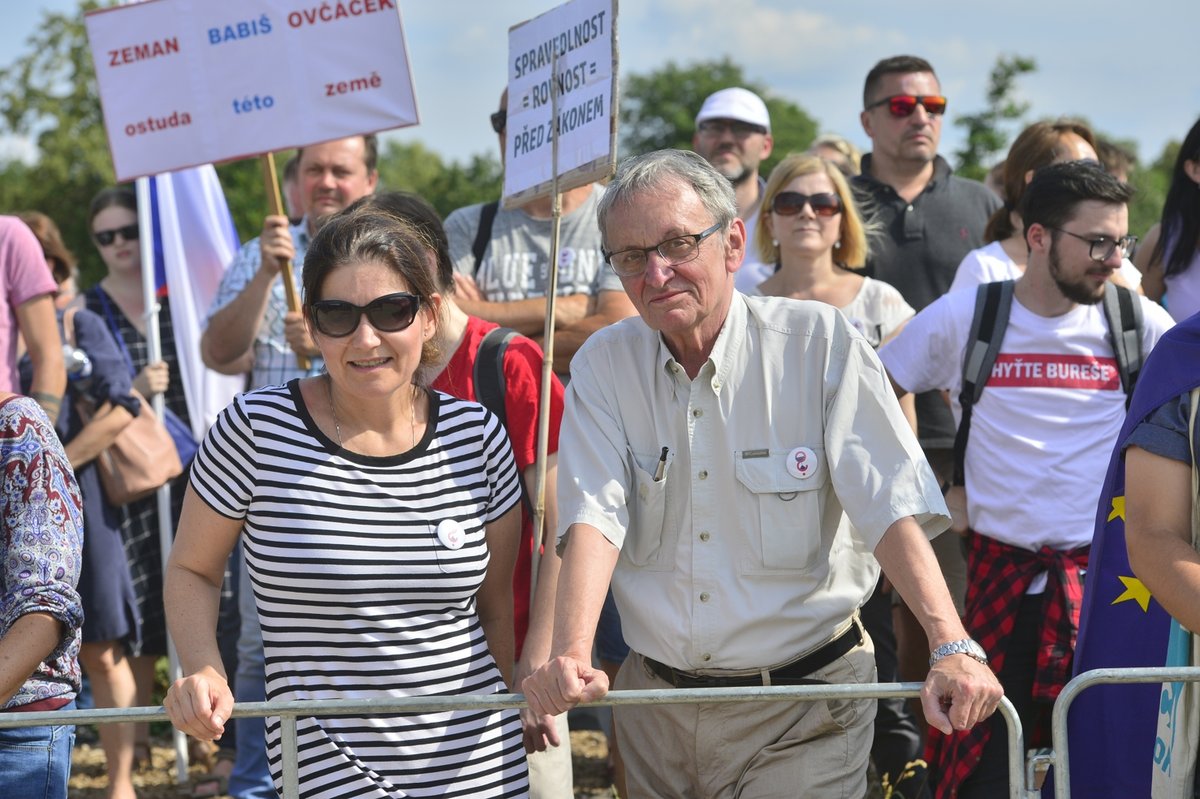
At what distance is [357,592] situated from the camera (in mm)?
3291

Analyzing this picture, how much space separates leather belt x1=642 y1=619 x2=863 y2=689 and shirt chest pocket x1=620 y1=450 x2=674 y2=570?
271 millimetres

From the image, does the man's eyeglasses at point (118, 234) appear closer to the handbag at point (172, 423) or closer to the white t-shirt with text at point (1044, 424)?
the handbag at point (172, 423)

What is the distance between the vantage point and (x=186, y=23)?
6.19m

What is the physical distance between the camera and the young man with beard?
4.77 metres

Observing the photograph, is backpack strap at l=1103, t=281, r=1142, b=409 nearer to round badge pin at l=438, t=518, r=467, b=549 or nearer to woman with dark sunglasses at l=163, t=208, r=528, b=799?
woman with dark sunglasses at l=163, t=208, r=528, b=799

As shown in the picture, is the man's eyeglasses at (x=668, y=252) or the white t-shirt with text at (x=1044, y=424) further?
the white t-shirt with text at (x=1044, y=424)

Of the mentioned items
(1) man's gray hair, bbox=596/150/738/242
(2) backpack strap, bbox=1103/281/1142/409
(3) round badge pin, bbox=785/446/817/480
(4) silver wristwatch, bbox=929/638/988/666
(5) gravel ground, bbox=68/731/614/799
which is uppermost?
(1) man's gray hair, bbox=596/150/738/242

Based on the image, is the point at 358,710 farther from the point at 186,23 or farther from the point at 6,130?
the point at 6,130

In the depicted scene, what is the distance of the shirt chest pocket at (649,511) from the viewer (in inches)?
138

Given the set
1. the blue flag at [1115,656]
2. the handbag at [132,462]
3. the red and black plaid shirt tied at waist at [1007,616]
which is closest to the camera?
the blue flag at [1115,656]

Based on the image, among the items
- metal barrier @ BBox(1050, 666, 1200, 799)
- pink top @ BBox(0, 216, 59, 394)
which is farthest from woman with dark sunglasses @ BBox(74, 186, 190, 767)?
metal barrier @ BBox(1050, 666, 1200, 799)

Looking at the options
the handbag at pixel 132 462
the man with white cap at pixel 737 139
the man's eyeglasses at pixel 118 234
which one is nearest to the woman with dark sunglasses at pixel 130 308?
the man's eyeglasses at pixel 118 234

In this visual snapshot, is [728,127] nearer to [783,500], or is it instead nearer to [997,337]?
[997,337]

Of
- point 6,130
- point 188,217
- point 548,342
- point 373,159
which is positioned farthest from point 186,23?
point 6,130
